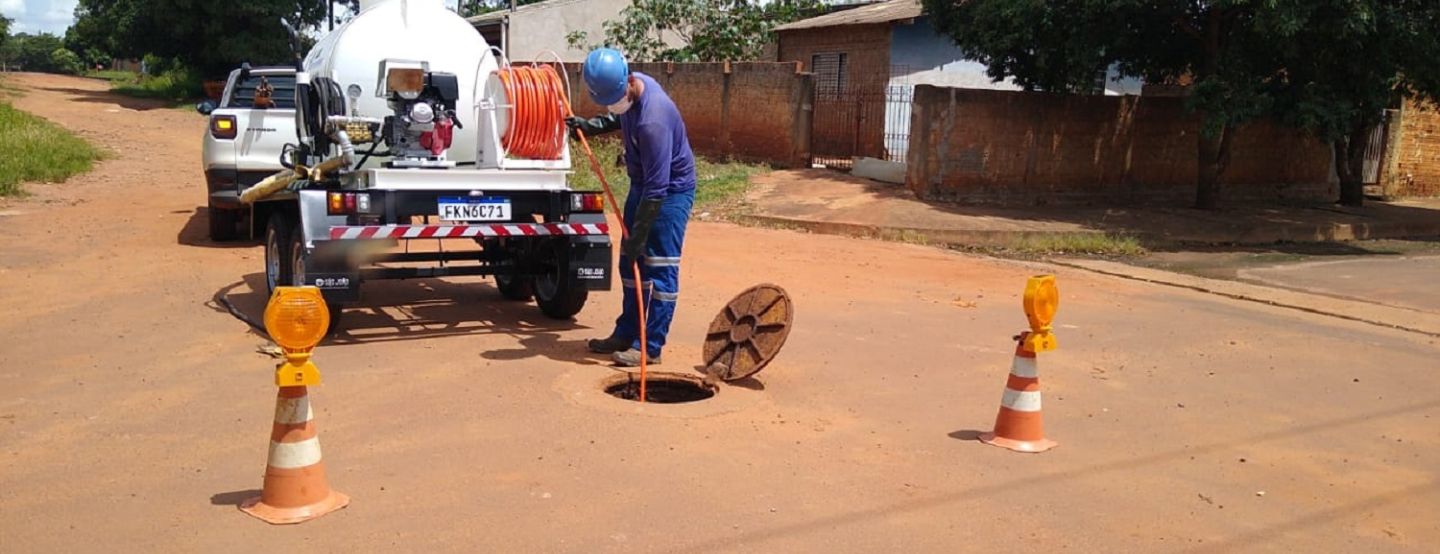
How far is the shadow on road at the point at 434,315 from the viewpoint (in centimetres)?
736

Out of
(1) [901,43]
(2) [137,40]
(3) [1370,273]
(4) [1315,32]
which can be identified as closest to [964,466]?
(3) [1370,273]

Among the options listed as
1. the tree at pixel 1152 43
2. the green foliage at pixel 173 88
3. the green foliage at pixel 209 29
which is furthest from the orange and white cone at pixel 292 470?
the green foliage at pixel 173 88

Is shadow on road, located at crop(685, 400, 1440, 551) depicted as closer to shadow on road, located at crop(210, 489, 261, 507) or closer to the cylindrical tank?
shadow on road, located at crop(210, 489, 261, 507)

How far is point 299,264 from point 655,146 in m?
2.60

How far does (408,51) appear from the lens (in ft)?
26.2

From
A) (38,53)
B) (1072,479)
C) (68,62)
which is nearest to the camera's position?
(1072,479)

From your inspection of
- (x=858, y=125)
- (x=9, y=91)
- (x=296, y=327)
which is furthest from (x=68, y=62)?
(x=296, y=327)

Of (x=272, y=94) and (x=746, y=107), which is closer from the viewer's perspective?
(x=272, y=94)

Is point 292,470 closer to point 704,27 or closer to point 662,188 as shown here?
point 662,188

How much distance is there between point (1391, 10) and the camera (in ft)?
46.8

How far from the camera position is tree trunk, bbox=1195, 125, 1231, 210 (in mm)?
18062

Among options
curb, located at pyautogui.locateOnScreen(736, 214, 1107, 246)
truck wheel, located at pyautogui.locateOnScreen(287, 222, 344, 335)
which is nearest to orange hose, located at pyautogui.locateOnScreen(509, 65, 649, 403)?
truck wheel, located at pyautogui.locateOnScreen(287, 222, 344, 335)

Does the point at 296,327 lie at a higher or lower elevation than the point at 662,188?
lower

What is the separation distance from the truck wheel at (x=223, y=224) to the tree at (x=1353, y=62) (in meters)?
12.6
